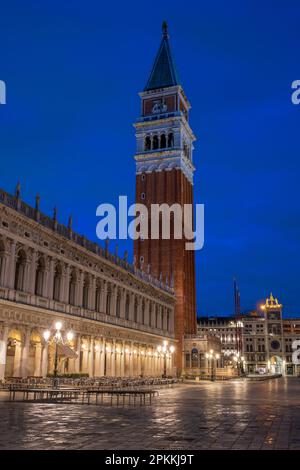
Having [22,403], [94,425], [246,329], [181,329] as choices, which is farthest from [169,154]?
[246,329]

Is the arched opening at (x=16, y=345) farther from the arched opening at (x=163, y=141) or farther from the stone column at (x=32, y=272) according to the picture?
the arched opening at (x=163, y=141)

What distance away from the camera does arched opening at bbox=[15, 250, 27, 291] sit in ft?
121

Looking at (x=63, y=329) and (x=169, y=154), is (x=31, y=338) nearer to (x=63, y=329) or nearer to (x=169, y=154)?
(x=63, y=329)

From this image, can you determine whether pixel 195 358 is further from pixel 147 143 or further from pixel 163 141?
pixel 147 143

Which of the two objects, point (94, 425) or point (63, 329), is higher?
point (63, 329)

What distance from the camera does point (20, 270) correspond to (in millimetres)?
37250

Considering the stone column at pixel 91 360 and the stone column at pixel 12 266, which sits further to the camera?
the stone column at pixel 91 360

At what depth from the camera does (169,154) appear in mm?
85750

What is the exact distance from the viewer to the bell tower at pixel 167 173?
8112 cm

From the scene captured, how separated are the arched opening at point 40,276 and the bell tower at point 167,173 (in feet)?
125

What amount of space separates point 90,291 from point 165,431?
3553cm

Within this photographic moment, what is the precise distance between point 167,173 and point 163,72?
2168 centimetres

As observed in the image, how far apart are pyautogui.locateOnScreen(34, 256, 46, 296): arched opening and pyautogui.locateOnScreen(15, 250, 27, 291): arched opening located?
2379 mm

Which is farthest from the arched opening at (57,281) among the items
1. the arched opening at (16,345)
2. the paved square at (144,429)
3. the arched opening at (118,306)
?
the paved square at (144,429)
